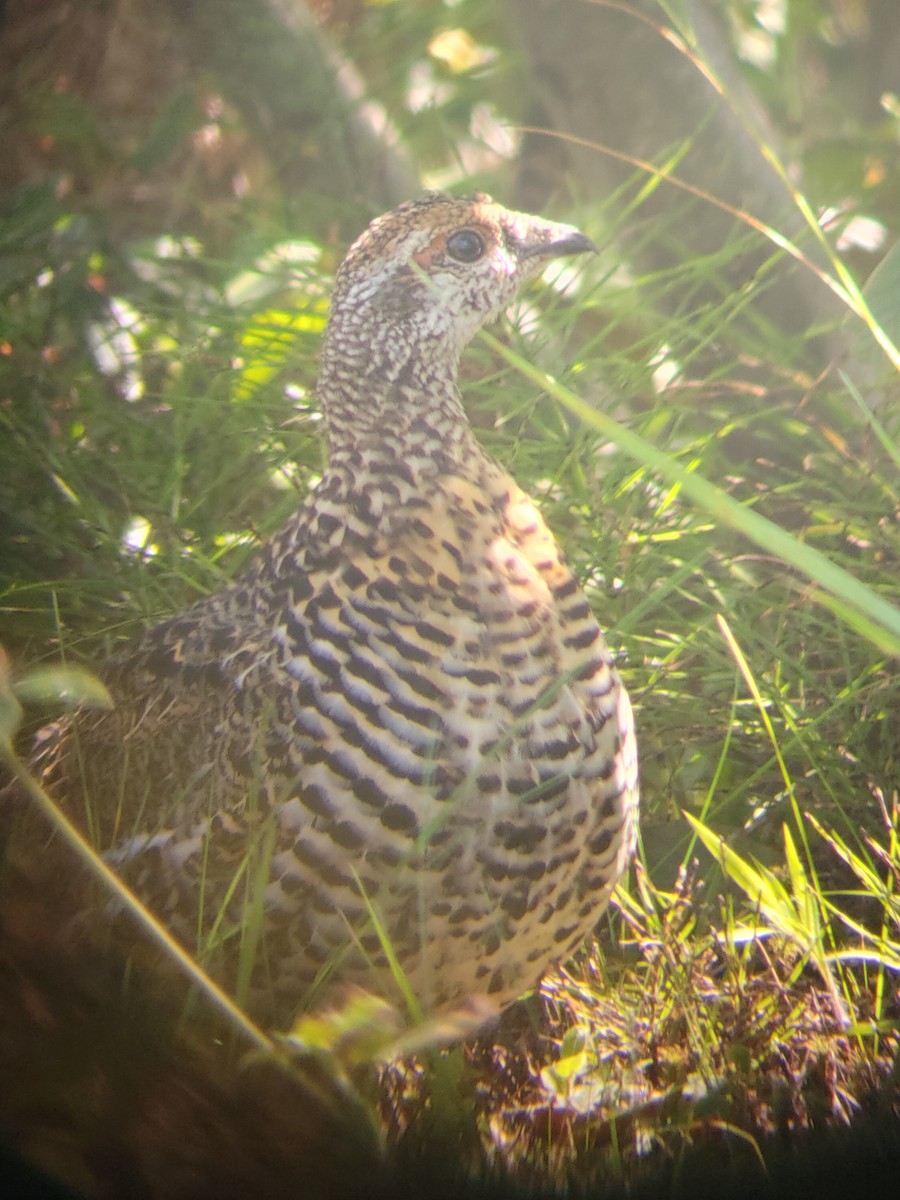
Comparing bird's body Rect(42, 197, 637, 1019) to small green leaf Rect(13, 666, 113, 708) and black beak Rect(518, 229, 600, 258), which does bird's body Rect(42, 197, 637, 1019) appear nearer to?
black beak Rect(518, 229, 600, 258)

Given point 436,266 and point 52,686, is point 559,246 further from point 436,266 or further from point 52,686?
point 52,686

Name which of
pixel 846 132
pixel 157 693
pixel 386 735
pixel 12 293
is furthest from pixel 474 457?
pixel 846 132

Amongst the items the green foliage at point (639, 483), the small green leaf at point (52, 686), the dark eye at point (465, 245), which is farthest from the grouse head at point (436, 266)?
the small green leaf at point (52, 686)

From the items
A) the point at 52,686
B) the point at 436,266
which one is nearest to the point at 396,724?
the point at 52,686

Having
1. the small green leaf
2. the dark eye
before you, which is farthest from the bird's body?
the small green leaf

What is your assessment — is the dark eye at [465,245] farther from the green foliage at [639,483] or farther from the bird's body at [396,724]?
the green foliage at [639,483]

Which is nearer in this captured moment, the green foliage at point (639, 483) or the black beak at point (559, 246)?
the green foliage at point (639, 483)

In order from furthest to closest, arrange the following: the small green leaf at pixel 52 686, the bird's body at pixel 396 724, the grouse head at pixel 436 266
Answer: the grouse head at pixel 436 266, the bird's body at pixel 396 724, the small green leaf at pixel 52 686

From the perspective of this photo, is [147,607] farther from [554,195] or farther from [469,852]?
[554,195]
